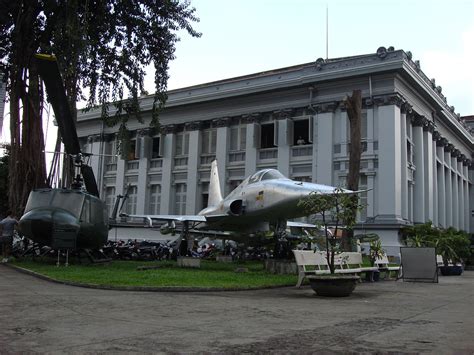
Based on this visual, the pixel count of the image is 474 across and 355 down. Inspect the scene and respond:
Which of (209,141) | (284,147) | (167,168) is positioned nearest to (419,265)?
(284,147)

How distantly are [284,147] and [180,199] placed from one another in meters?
10.2

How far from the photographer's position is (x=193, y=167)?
38344 mm

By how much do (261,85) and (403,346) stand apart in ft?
103

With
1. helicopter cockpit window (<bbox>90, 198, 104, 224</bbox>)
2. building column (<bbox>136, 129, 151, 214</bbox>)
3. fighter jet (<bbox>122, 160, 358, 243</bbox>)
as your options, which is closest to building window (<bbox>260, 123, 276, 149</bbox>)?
building column (<bbox>136, 129, 151, 214</bbox>)

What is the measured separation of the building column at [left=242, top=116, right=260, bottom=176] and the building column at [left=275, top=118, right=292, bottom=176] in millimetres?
Answer: 1990

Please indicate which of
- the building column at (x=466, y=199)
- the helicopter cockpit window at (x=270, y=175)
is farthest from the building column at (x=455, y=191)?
the helicopter cockpit window at (x=270, y=175)

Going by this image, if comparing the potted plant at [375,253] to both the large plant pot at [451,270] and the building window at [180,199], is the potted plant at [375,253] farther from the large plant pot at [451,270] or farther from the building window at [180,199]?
the building window at [180,199]

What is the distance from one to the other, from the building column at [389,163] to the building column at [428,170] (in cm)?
559

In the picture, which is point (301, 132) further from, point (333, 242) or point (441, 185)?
point (333, 242)

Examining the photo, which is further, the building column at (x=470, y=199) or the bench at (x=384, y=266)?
the building column at (x=470, y=199)

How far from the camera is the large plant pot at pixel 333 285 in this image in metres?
10.1

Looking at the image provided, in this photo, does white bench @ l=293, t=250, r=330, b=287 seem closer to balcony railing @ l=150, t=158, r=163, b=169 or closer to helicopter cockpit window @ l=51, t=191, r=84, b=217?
helicopter cockpit window @ l=51, t=191, r=84, b=217

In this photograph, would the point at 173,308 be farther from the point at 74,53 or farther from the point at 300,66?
the point at 300,66

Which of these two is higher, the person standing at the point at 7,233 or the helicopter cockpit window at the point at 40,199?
the helicopter cockpit window at the point at 40,199
